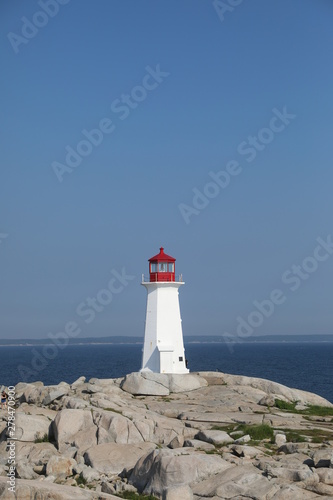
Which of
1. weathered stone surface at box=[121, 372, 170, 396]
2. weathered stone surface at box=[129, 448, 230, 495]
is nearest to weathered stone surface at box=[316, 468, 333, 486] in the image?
weathered stone surface at box=[129, 448, 230, 495]

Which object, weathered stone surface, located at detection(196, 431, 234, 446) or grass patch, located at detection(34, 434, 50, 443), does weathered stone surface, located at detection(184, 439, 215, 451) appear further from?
grass patch, located at detection(34, 434, 50, 443)

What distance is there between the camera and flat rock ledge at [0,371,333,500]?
782 inches

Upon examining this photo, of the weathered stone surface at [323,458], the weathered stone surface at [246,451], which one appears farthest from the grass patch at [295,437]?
the weathered stone surface at [323,458]

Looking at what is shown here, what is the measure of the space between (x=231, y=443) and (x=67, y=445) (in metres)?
6.64

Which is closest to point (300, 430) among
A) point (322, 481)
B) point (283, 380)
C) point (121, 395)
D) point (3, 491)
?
point (322, 481)

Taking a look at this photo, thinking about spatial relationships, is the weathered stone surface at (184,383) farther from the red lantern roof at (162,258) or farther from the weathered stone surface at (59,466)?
the weathered stone surface at (59,466)

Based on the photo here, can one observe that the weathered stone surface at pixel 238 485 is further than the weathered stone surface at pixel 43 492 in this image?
Yes

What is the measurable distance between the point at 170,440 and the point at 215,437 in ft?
7.02

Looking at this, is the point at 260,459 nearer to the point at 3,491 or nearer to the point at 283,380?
the point at 3,491

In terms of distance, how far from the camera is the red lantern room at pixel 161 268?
41.5m

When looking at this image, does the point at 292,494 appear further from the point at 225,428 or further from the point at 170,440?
the point at 225,428

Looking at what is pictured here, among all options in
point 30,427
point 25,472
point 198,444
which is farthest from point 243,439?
point 30,427

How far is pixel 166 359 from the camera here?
40.1 metres

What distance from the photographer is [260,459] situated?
2236cm
